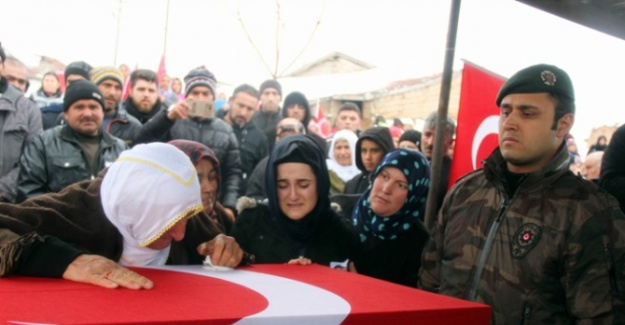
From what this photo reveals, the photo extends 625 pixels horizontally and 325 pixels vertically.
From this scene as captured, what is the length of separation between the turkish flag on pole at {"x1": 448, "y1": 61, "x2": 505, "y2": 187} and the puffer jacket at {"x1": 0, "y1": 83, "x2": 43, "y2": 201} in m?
3.44

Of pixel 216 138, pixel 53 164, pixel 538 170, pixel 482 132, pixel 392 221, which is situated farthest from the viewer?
pixel 216 138

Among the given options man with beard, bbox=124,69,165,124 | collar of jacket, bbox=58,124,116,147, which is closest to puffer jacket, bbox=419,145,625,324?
collar of jacket, bbox=58,124,116,147

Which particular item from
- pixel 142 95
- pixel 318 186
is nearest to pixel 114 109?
pixel 142 95

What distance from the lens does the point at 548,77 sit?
2.78 m

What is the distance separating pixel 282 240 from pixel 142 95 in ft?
11.2

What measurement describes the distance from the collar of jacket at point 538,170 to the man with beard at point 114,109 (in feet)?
12.0

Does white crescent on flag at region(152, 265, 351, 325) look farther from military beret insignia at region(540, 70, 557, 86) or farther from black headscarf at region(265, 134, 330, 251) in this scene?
military beret insignia at region(540, 70, 557, 86)

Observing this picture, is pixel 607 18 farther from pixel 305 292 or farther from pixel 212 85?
pixel 212 85

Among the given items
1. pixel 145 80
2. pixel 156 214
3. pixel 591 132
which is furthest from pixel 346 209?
pixel 591 132

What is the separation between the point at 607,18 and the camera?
2.10 meters

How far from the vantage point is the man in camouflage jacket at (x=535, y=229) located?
249cm

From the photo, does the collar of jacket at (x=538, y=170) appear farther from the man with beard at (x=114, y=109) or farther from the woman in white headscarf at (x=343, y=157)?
the woman in white headscarf at (x=343, y=157)

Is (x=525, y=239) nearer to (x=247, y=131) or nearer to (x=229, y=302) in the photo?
(x=229, y=302)

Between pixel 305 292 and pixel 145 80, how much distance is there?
4802mm
